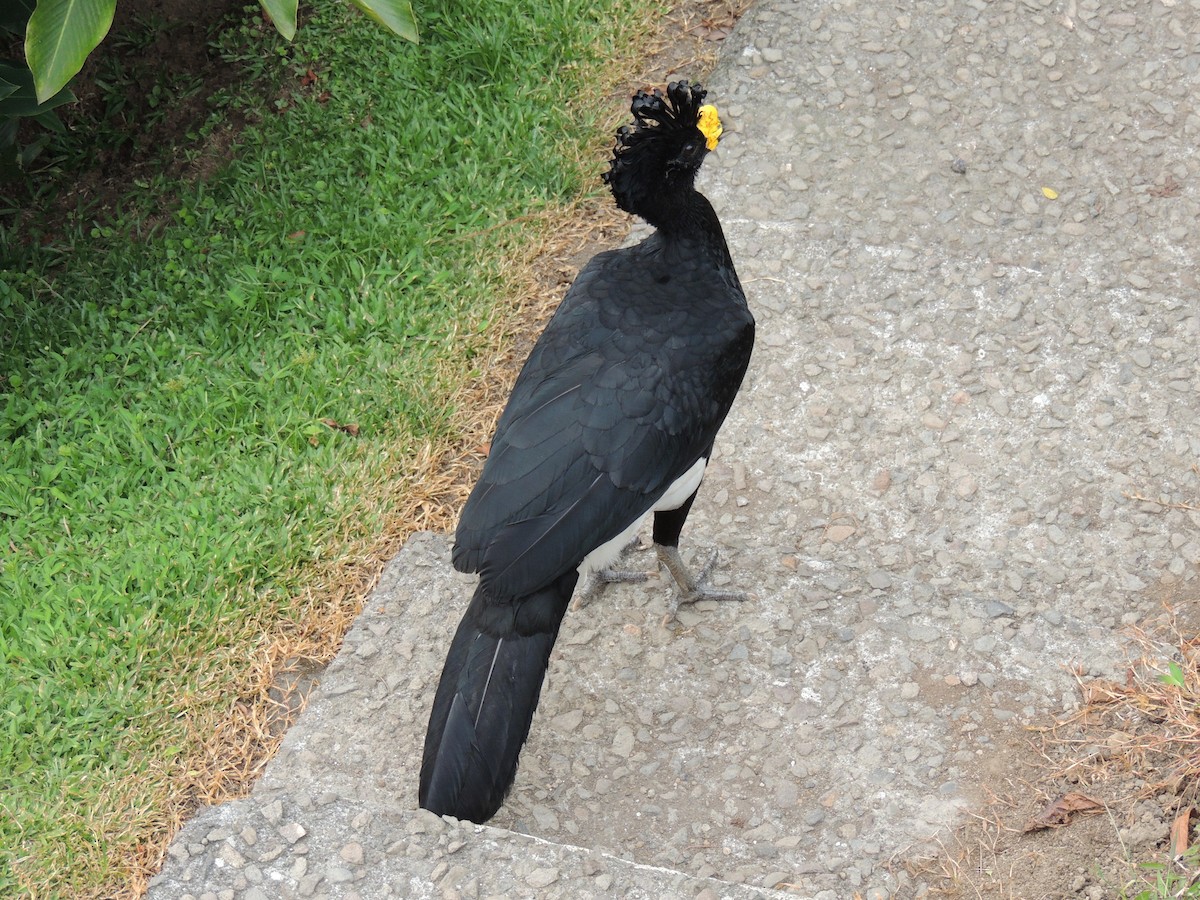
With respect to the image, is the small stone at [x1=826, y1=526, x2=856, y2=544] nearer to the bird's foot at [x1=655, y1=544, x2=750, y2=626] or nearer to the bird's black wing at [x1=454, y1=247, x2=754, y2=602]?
the bird's foot at [x1=655, y1=544, x2=750, y2=626]

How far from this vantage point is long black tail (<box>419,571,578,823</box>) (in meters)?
3.25

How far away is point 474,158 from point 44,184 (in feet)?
6.47

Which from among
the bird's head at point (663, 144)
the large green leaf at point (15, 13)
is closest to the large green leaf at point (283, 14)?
the bird's head at point (663, 144)

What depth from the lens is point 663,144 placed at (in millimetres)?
3689

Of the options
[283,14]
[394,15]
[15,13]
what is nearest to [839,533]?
[394,15]

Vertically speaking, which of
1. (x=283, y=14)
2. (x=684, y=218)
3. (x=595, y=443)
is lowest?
(x=595, y=443)

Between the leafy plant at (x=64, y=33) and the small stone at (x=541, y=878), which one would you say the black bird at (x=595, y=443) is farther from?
the leafy plant at (x=64, y=33)

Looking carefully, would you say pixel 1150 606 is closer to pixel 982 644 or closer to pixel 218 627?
pixel 982 644

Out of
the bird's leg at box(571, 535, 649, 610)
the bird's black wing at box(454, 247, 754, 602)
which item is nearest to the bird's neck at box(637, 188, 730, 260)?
the bird's black wing at box(454, 247, 754, 602)

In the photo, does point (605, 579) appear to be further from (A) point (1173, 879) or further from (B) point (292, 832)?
(A) point (1173, 879)

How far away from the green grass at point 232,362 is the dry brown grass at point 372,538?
0.11 feet

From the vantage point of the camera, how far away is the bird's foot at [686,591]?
400 cm

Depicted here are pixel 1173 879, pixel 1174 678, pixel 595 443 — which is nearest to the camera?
pixel 1173 879

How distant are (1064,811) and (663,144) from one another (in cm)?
222
